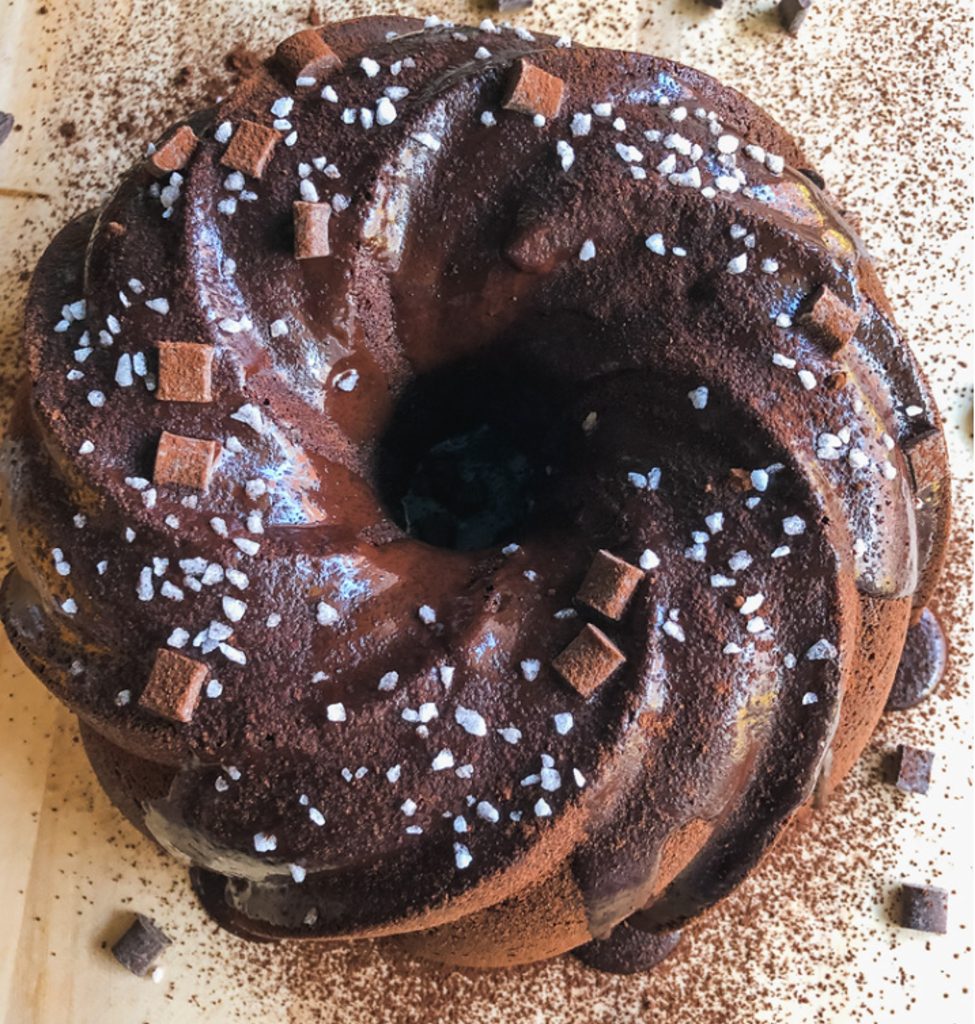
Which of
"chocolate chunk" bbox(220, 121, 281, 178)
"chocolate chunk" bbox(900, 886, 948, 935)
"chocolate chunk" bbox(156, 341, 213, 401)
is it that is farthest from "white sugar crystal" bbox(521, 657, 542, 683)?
"chocolate chunk" bbox(900, 886, 948, 935)

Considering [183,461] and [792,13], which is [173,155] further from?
[792,13]

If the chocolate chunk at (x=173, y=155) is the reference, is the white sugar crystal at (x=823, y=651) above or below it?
below

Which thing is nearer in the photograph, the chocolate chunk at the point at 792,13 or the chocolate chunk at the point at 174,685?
the chocolate chunk at the point at 174,685

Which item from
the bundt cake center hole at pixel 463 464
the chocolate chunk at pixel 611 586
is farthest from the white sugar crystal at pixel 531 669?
the bundt cake center hole at pixel 463 464

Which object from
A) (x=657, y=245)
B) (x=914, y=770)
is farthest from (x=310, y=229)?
(x=914, y=770)

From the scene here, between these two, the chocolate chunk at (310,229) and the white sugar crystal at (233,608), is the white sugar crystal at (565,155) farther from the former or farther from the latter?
the white sugar crystal at (233,608)

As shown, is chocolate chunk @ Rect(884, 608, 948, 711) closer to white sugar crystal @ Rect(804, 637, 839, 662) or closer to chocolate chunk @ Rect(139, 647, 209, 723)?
white sugar crystal @ Rect(804, 637, 839, 662)

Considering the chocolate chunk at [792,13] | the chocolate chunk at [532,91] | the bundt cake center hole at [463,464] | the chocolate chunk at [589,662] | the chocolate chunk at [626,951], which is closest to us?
the chocolate chunk at [589,662]
